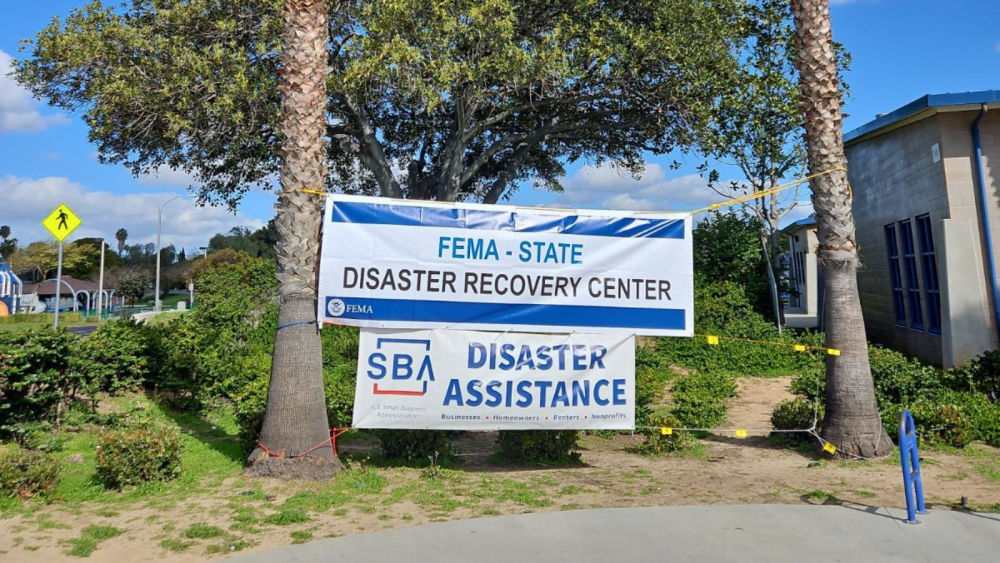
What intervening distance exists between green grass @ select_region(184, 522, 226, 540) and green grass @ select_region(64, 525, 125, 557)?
1.83 ft

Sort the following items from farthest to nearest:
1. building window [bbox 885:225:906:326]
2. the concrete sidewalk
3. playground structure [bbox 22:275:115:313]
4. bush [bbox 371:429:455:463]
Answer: playground structure [bbox 22:275:115:313]
building window [bbox 885:225:906:326]
bush [bbox 371:429:455:463]
the concrete sidewalk

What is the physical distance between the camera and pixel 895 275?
15.5 metres

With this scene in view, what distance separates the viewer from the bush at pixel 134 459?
22.1ft

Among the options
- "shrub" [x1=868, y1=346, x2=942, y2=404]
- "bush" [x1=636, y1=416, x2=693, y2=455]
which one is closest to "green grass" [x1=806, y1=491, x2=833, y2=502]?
"bush" [x1=636, y1=416, x2=693, y2=455]

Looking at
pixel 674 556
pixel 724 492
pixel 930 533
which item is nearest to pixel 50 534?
pixel 674 556

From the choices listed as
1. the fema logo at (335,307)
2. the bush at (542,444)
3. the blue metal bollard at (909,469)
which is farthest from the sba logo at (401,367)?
the blue metal bollard at (909,469)

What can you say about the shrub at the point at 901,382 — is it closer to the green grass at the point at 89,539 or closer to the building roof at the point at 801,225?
the green grass at the point at 89,539

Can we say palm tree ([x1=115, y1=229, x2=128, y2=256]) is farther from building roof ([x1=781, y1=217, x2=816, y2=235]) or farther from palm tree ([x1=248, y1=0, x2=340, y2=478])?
palm tree ([x1=248, y1=0, x2=340, y2=478])

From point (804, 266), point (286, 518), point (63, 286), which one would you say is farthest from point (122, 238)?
point (286, 518)

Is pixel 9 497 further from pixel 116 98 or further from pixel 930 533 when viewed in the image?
pixel 116 98

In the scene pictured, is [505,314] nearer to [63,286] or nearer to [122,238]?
[63,286]

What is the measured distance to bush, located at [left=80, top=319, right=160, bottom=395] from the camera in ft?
31.9

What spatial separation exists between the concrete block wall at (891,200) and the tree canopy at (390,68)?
3.99 meters

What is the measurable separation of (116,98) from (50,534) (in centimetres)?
1159
